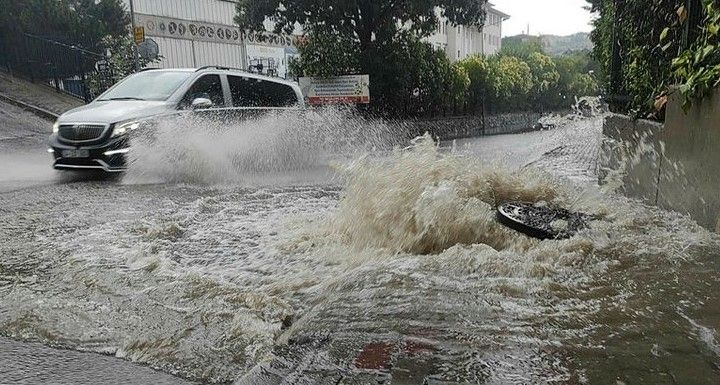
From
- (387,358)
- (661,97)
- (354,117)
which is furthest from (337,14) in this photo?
(387,358)

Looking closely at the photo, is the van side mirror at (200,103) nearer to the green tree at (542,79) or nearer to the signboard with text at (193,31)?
the signboard with text at (193,31)

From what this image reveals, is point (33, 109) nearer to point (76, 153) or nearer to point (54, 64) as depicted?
point (54, 64)

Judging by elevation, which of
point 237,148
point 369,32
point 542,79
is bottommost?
point 237,148

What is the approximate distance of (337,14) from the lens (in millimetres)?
21203

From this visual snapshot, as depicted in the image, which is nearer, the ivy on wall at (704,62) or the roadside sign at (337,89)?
the ivy on wall at (704,62)

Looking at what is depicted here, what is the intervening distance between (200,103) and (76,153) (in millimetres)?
2034

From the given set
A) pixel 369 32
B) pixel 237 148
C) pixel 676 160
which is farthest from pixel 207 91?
pixel 369 32

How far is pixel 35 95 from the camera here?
18281 mm

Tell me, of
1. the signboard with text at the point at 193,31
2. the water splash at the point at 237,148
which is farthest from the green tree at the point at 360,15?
the water splash at the point at 237,148

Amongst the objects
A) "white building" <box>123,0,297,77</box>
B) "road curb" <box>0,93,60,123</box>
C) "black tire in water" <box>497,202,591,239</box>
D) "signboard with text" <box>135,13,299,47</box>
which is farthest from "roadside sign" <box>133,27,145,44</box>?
"black tire in water" <box>497,202,591,239</box>

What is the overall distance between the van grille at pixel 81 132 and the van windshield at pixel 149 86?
3.68 ft

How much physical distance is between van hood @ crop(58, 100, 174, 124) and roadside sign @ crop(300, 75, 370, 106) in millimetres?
12184

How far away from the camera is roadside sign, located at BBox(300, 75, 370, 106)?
20.9m

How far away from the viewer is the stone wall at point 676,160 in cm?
453
